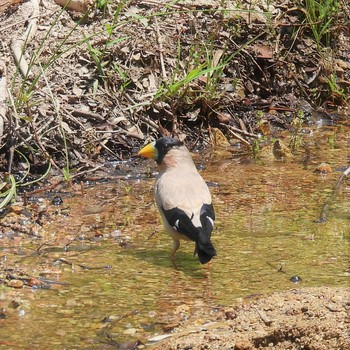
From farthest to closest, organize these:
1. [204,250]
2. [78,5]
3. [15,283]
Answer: [78,5] → [204,250] → [15,283]

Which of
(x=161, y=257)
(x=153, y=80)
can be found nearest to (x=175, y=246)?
(x=161, y=257)

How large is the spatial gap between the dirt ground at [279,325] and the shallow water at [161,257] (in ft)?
1.03

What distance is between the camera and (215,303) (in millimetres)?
5234

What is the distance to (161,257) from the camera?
20.1 ft

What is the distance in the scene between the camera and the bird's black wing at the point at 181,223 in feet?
19.3

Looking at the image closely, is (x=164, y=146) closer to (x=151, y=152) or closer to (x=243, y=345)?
(x=151, y=152)

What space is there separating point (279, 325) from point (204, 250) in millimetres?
1406

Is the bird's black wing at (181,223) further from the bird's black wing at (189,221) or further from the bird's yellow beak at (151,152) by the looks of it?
the bird's yellow beak at (151,152)

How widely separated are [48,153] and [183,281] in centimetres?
238

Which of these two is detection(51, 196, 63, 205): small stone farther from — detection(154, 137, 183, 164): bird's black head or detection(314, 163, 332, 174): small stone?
detection(314, 163, 332, 174): small stone

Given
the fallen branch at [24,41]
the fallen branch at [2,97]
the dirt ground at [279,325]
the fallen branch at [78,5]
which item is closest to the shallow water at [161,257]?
the dirt ground at [279,325]

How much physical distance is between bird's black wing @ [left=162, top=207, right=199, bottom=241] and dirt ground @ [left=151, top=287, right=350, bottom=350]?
97cm

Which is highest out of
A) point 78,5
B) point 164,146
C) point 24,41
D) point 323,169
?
point 78,5

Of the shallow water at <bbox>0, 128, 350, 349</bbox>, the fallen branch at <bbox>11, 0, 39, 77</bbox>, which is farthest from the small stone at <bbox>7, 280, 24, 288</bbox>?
the fallen branch at <bbox>11, 0, 39, 77</bbox>
